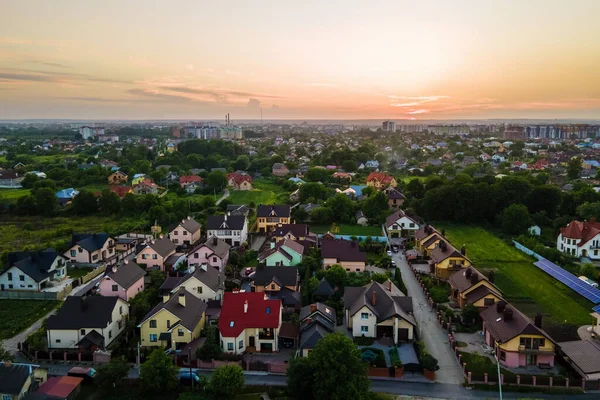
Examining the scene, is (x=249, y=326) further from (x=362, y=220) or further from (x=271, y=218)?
(x=362, y=220)

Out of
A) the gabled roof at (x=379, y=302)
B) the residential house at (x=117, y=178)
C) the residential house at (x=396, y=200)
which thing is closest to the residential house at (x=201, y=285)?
the gabled roof at (x=379, y=302)

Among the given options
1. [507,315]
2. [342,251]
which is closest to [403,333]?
[507,315]

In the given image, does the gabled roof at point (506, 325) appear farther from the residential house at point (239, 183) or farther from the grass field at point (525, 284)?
the residential house at point (239, 183)

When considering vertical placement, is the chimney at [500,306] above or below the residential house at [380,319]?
above

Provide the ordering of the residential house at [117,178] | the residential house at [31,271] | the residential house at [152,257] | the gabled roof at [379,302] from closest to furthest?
the gabled roof at [379,302] → the residential house at [31,271] → the residential house at [152,257] → the residential house at [117,178]

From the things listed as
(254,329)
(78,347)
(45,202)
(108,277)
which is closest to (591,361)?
(254,329)

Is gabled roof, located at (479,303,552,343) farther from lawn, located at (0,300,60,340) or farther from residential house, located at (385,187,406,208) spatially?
Answer: residential house, located at (385,187,406,208)

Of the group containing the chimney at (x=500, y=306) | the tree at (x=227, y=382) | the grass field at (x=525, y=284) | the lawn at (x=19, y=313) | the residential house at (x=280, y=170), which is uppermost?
the residential house at (x=280, y=170)

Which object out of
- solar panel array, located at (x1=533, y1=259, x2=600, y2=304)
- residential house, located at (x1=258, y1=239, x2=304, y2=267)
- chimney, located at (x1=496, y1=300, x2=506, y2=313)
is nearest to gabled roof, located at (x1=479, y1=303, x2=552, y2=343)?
chimney, located at (x1=496, y1=300, x2=506, y2=313)
